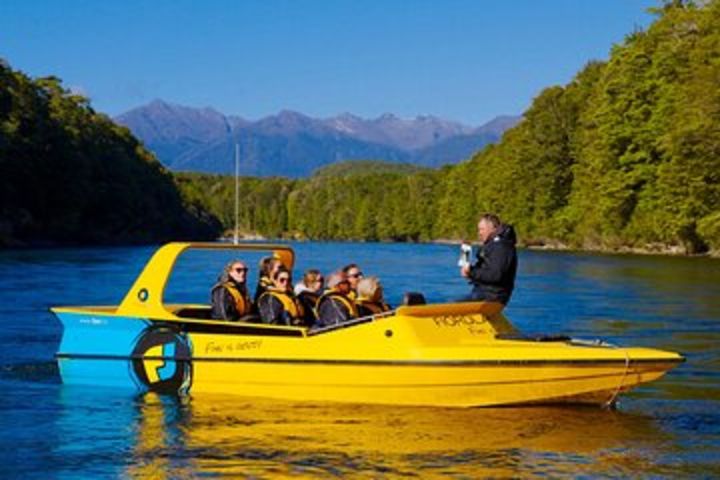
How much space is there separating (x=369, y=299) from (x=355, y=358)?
1.03 metres

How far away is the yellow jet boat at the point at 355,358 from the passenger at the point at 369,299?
76 cm

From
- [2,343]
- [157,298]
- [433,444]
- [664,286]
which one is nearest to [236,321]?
[157,298]

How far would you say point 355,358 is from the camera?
1328 centimetres

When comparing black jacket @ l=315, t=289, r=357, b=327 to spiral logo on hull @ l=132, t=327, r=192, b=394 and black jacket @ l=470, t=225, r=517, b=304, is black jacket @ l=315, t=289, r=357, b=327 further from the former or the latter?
spiral logo on hull @ l=132, t=327, r=192, b=394

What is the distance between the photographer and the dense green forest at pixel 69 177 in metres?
81.4

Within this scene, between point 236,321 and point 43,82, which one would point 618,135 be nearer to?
point 43,82

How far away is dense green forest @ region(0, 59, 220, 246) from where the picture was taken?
81375 mm

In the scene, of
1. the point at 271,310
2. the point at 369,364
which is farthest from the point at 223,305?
the point at 369,364

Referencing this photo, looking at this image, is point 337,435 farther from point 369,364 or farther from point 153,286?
point 153,286

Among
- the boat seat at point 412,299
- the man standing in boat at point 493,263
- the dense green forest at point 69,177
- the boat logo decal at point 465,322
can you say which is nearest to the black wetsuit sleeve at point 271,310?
the boat seat at point 412,299

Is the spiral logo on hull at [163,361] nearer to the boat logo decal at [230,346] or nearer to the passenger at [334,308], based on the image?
the boat logo decal at [230,346]

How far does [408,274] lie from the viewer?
46.5 m

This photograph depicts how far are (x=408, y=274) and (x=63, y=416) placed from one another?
111 ft

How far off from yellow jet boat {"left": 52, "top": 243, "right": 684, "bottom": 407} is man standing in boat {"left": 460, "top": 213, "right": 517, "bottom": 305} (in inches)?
8.7
